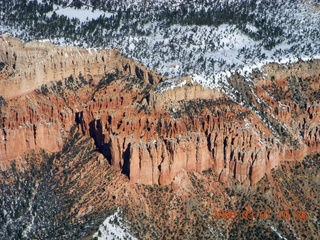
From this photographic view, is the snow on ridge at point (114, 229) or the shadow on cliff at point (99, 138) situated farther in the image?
the shadow on cliff at point (99, 138)

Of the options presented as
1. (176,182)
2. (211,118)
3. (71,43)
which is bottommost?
(176,182)

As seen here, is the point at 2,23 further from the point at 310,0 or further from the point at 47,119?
the point at 310,0

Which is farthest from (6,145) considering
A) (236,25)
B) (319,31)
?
(319,31)

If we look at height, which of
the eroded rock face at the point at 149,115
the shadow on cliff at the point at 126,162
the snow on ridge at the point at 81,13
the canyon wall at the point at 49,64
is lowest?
the shadow on cliff at the point at 126,162

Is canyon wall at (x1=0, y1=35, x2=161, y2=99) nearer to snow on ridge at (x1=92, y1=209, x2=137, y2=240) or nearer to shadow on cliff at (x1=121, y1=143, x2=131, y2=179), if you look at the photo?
shadow on cliff at (x1=121, y1=143, x2=131, y2=179)

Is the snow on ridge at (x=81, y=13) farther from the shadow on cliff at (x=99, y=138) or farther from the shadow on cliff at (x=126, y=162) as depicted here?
the shadow on cliff at (x=126, y=162)

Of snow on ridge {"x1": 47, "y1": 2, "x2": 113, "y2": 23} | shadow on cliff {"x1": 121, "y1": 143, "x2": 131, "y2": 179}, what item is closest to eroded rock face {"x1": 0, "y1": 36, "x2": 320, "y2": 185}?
shadow on cliff {"x1": 121, "y1": 143, "x2": 131, "y2": 179}

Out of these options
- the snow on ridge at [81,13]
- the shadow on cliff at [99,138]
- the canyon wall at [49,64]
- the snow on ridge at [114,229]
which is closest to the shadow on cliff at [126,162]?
the shadow on cliff at [99,138]

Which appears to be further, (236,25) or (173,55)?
(236,25)

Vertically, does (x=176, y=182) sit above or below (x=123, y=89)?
below
